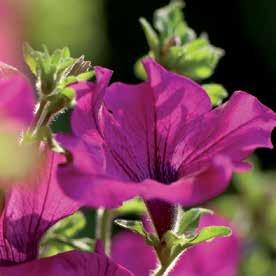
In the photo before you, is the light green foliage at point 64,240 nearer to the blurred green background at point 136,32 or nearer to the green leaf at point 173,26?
the green leaf at point 173,26

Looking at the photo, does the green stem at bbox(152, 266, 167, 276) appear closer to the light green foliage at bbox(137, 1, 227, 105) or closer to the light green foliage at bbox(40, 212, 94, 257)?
the light green foliage at bbox(40, 212, 94, 257)

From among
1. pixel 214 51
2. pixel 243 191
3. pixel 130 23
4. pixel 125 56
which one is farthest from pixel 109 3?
pixel 214 51

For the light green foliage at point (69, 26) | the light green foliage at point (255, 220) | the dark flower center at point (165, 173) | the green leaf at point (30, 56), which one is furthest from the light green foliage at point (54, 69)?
the light green foliage at point (69, 26)

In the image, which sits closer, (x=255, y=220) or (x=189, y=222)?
(x=189, y=222)

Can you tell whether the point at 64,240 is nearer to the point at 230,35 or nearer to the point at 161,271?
the point at 161,271

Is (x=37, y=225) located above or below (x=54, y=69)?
below

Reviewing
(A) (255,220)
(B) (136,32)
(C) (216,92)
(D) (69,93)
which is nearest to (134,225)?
(D) (69,93)

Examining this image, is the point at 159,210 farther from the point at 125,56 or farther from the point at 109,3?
the point at 109,3
